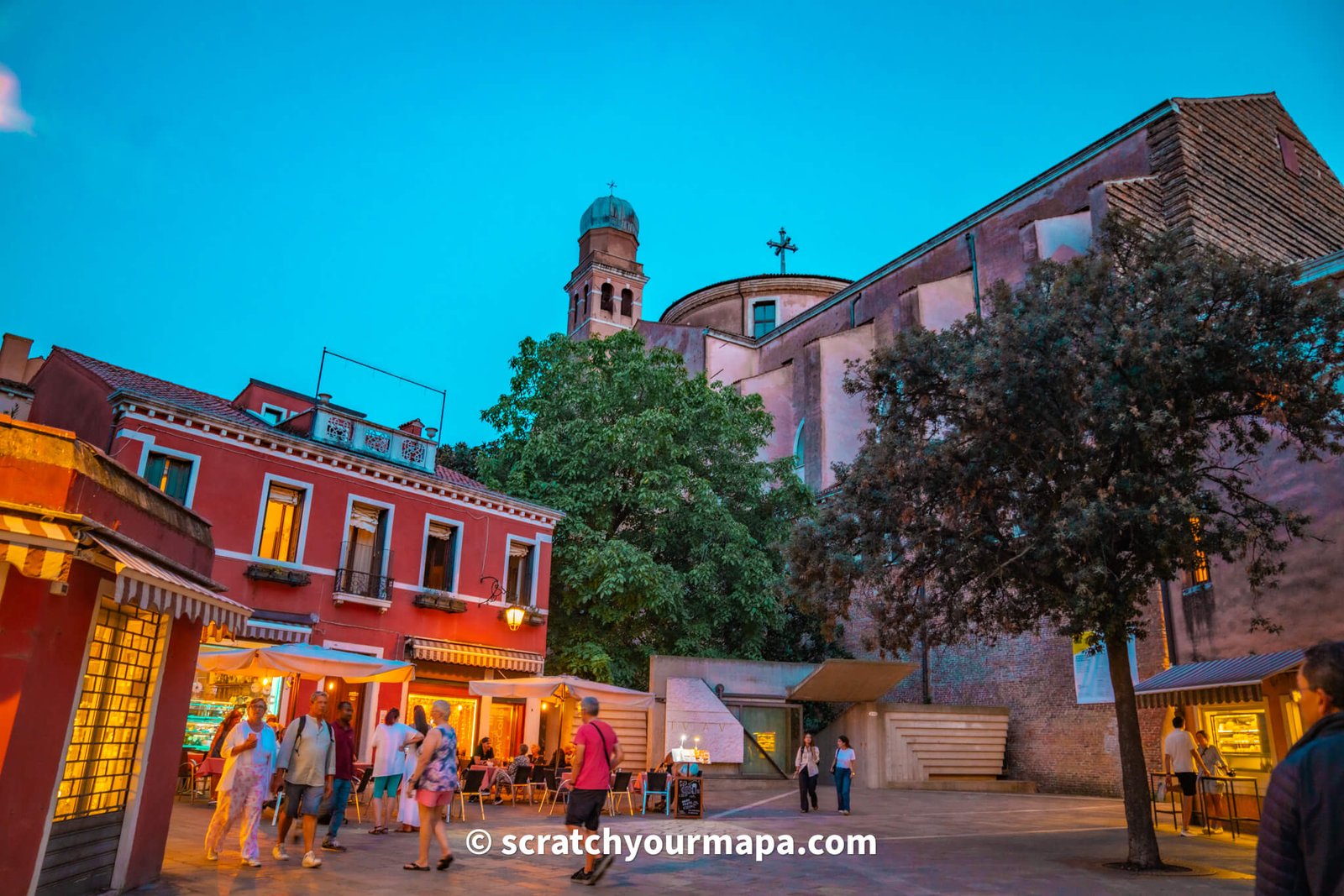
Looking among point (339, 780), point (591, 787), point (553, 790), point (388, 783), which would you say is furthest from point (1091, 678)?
point (339, 780)

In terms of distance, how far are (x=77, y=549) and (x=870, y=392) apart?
32.2 feet

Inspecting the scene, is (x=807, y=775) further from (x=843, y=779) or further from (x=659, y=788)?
(x=659, y=788)

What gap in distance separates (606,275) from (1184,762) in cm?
4586

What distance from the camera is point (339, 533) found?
1958 cm

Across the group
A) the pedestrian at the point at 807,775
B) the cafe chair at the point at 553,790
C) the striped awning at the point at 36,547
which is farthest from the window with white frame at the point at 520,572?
the striped awning at the point at 36,547

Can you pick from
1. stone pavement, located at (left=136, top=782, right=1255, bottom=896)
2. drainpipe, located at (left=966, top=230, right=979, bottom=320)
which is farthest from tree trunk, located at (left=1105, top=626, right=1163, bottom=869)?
drainpipe, located at (left=966, top=230, right=979, bottom=320)

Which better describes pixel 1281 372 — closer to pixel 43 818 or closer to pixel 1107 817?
pixel 1107 817

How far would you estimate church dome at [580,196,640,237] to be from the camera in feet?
189

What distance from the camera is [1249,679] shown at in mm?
12984

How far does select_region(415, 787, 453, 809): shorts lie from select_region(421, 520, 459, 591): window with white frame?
500 inches

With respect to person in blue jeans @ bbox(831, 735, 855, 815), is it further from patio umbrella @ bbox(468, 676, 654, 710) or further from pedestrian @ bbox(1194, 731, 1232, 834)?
pedestrian @ bbox(1194, 731, 1232, 834)

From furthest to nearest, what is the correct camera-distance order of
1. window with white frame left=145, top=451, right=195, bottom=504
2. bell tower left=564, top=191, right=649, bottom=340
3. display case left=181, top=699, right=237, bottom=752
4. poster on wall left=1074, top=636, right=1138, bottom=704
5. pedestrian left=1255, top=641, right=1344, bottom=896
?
bell tower left=564, top=191, right=649, bottom=340, poster on wall left=1074, top=636, right=1138, bottom=704, window with white frame left=145, top=451, right=195, bottom=504, display case left=181, top=699, right=237, bottom=752, pedestrian left=1255, top=641, right=1344, bottom=896

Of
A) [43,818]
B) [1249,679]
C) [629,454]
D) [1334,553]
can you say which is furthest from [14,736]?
[629,454]

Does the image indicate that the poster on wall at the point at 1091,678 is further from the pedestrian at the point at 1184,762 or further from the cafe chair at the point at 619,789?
the cafe chair at the point at 619,789
